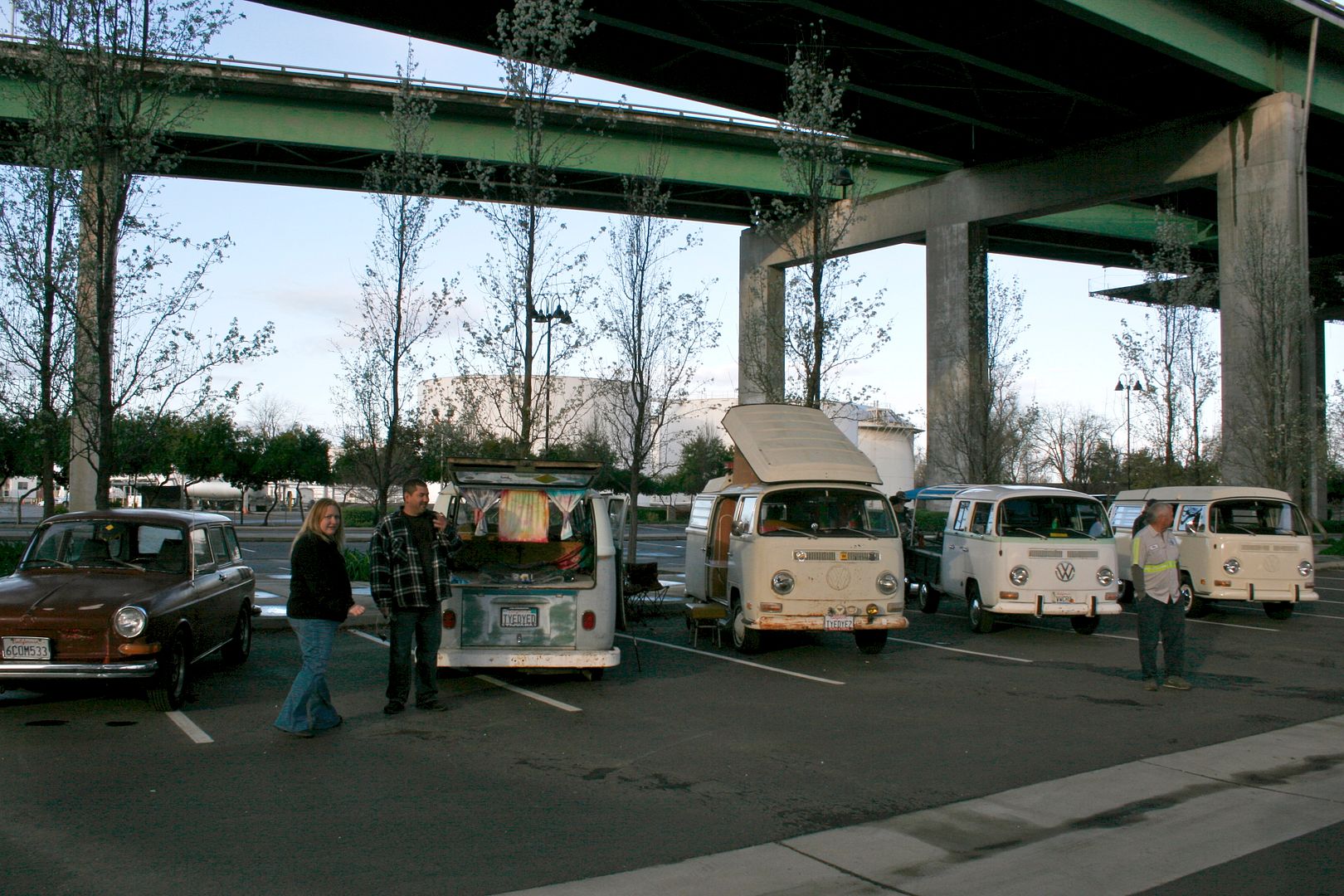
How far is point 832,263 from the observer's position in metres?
23.9

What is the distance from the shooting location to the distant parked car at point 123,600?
28.0 ft

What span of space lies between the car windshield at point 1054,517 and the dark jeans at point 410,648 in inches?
339

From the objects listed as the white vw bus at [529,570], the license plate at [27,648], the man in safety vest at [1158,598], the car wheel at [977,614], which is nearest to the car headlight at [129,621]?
the license plate at [27,648]

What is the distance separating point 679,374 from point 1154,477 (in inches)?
1231

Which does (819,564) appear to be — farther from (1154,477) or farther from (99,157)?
(1154,477)

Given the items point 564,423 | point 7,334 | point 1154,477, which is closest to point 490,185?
point 564,423

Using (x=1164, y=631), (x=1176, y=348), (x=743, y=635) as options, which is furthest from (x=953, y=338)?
(x=1164, y=631)

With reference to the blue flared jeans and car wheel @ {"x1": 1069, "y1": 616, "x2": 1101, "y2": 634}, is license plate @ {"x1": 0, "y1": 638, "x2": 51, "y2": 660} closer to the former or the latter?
the blue flared jeans

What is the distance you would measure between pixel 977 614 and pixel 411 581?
9220 mm

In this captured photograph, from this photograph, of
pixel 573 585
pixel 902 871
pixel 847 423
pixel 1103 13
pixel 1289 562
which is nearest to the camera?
pixel 902 871

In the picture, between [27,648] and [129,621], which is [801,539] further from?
[27,648]

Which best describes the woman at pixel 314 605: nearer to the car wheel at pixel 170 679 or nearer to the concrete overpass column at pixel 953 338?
the car wheel at pixel 170 679

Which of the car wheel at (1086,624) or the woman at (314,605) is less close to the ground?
the woman at (314,605)

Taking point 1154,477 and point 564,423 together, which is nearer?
point 564,423
